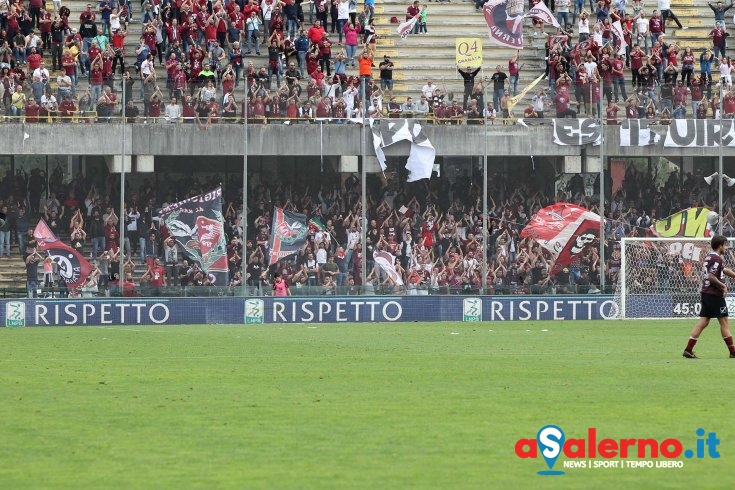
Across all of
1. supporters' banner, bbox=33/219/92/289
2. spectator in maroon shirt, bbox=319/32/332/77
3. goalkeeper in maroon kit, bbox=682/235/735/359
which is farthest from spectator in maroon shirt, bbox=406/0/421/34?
goalkeeper in maroon kit, bbox=682/235/735/359

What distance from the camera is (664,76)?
4488cm

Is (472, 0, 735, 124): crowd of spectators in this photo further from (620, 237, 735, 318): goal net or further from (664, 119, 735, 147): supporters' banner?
(620, 237, 735, 318): goal net

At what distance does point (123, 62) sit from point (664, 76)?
1656 centimetres

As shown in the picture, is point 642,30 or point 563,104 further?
point 642,30

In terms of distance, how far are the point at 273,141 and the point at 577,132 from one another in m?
8.61

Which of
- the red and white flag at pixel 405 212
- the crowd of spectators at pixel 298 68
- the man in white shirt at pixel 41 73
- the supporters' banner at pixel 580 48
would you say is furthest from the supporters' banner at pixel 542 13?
the man in white shirt at pixel 41 73

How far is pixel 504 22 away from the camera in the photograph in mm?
44250

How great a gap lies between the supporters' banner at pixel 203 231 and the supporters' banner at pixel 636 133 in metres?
11.7

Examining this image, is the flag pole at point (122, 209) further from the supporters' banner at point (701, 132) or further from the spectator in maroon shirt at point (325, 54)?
the supporters' banner at point (701, 132)

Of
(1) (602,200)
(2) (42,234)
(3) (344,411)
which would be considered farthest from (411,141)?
(3) (344,411)

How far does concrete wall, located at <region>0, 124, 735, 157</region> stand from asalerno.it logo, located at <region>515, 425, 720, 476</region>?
28.3m

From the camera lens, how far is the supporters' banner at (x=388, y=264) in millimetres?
39094

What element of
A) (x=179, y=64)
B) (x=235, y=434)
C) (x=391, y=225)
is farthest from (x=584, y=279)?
(x=235, y=434)

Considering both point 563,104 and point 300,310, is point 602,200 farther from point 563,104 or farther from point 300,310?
point 300,310
